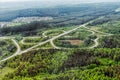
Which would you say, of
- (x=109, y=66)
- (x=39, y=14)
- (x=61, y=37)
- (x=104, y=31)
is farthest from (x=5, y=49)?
(x=39, y=14)

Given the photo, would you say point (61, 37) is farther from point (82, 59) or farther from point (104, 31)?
point (82, 59)

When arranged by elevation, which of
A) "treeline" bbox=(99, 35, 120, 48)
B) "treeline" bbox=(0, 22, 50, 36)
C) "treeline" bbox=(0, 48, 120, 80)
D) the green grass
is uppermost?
"treeline" bbox=(0, 48, 120, 80)

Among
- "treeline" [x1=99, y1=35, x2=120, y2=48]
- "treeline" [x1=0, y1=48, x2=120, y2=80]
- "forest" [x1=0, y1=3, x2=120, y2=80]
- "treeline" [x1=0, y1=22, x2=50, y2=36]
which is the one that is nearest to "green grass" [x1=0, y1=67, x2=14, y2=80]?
"forest" [x1=0, y1=3, x2=120, y2=80]

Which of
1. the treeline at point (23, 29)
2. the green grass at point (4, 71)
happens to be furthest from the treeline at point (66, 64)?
the treeline at point (23, 29)

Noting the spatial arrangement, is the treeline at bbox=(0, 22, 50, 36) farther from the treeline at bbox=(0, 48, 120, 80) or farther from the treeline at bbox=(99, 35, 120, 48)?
the treeline at bbox=(0, 48, 120, 80)

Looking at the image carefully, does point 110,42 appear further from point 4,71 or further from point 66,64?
point 4,71

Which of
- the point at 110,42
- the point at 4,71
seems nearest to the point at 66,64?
the point at 4,71

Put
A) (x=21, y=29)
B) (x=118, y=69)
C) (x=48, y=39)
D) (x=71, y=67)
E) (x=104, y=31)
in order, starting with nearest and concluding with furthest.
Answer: (x=118, y=69) < (x=71, y=67) < (x=48, y=39) < (x=104, y=31) < (x=21, y=29)

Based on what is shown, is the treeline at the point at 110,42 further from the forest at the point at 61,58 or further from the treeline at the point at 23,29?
the treeline at the point at 23,29

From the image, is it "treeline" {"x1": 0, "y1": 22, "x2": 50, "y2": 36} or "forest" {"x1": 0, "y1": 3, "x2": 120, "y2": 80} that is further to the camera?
"treeline" {"x1": 0, "y1": 22, "x2": 50, "y2": 36}

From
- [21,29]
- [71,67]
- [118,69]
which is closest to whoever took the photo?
[118,69]

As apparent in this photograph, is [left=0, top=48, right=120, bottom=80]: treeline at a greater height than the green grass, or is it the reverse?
[left=0, top=48, right=120, bottom=80]: treeline
